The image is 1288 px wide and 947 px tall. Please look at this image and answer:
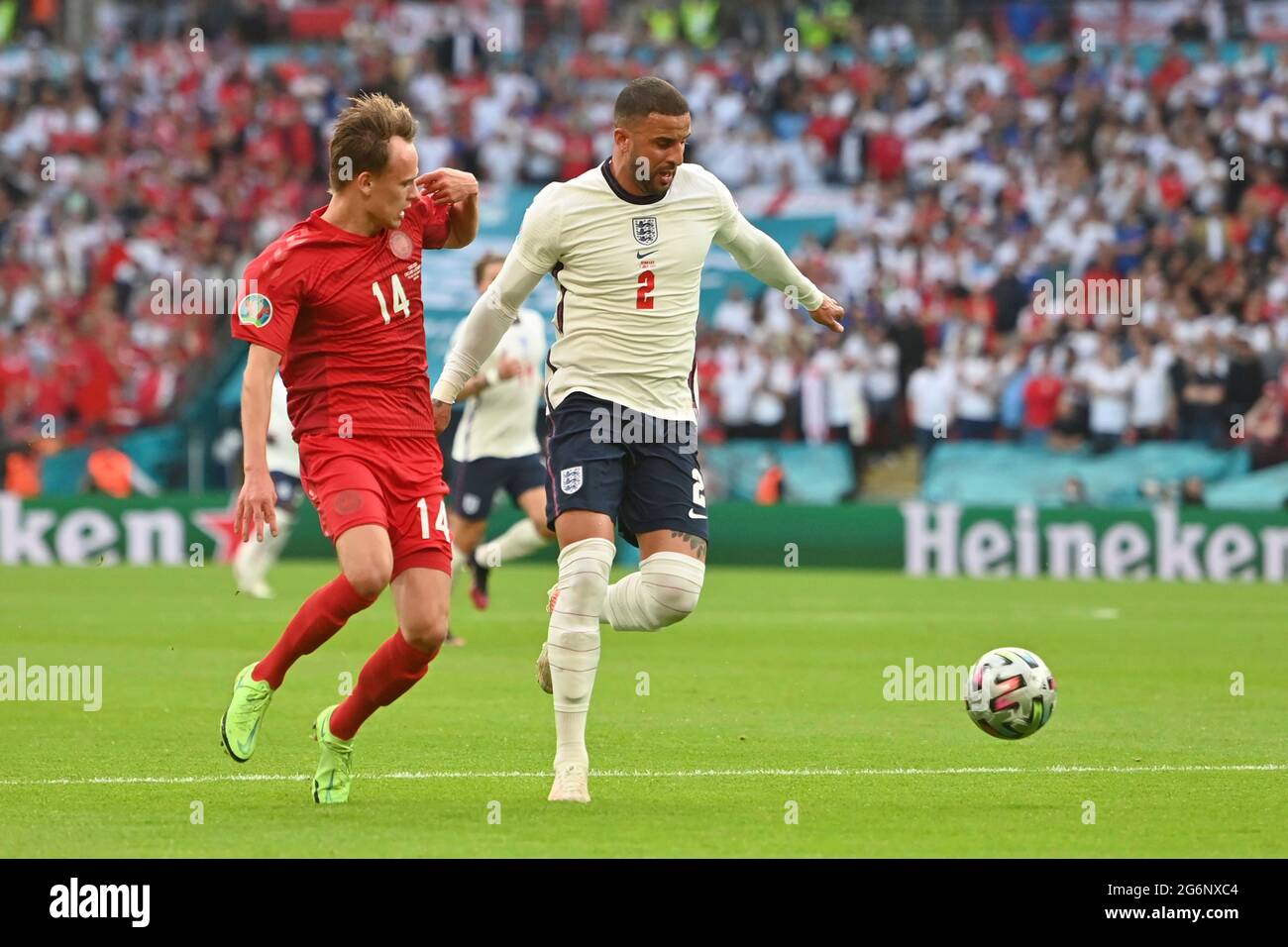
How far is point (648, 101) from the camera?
8109 millimetres

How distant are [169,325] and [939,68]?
38.1ft

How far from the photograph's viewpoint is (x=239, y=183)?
31047 millimetres

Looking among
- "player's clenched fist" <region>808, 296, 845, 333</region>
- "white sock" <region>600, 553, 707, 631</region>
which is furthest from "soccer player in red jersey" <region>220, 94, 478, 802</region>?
"player's clenched fist" <region>808, 296, 845, 333</region>

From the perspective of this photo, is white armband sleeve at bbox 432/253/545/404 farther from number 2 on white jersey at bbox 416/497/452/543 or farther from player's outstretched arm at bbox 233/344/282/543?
player's outstretched arm at bbox 233/344/282/543

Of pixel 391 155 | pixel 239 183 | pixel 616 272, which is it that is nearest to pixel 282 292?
pixel 391 155

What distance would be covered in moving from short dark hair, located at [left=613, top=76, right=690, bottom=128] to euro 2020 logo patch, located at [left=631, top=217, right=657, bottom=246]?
394mm

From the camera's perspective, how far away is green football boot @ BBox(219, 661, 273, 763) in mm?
8164

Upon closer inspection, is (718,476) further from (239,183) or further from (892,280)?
(239,183)
